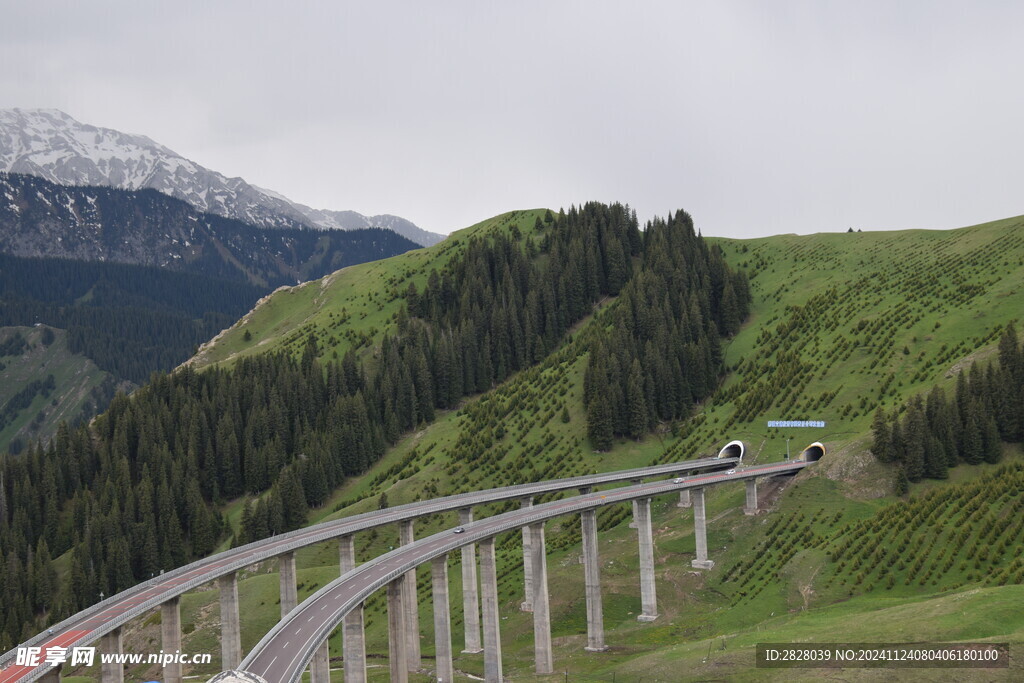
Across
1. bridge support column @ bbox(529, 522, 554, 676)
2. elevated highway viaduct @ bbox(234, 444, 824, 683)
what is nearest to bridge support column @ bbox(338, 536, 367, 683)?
elevated highway viaduct @ bbox(234, 444, 824, 683)

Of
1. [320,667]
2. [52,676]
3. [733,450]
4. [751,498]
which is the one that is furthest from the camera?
[733,450]

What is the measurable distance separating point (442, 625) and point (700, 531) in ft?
106

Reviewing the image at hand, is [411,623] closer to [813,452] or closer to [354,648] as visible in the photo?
[354,648]

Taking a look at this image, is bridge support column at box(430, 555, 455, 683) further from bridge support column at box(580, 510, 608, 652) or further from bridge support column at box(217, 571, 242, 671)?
bridge support column at box(217, 571, 242, 671)

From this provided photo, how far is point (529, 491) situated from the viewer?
329 feet

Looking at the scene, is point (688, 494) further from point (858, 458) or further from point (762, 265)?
point (762, 265)

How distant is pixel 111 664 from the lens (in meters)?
58.7

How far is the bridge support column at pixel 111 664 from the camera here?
5881 cm

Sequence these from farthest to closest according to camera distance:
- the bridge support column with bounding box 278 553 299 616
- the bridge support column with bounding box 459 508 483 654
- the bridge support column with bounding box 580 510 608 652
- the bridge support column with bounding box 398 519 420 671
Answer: the bridge support column with bounding box 278 553 299 616 < the bridge support column with bounding box 398 519 420 671 < the bridge support column with bounding box 580 510 608 652 < the bridge support column with bounding box 459 508 483 654

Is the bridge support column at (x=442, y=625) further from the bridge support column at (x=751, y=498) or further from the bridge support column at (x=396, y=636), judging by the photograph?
the bridge support column at (x=751, y=498)

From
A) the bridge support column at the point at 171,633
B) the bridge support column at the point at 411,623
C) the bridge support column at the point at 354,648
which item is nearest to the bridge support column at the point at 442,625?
the bridge support column at the point at 411,623

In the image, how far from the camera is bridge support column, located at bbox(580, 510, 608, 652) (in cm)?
8006

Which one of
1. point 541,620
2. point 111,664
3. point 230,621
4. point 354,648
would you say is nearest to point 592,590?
point 541,620

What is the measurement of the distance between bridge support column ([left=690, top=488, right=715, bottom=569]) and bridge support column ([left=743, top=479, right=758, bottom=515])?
752 centimetres
